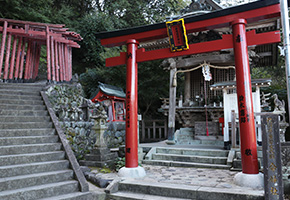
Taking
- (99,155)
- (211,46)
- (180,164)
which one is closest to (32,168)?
(99,155)

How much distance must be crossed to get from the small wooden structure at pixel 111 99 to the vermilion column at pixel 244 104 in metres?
10.6

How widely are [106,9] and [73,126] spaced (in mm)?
20891

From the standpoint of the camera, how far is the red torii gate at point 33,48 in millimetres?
10516

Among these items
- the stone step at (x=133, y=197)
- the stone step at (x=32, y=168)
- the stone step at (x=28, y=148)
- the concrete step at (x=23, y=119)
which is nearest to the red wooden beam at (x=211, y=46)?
the concrete step at (x=23, y=119)

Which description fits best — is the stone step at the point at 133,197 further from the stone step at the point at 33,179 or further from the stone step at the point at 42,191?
the stone step at the point at 33,179

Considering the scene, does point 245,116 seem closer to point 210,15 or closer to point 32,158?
point 210,15

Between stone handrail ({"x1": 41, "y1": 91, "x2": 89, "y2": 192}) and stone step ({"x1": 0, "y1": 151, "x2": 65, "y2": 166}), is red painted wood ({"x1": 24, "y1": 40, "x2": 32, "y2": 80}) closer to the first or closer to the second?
stone handrail ({"x1": 41, "y1": 91, "x2": 89, "y2": 192})

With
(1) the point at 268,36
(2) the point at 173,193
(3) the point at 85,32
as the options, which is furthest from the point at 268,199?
(3) the point at 85,32

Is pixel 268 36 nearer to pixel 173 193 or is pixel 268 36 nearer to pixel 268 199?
pixel 268 199

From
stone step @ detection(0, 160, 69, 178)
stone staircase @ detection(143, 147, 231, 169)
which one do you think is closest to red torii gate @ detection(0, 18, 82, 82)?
stone step @ detection(0, 160, 69, 178)

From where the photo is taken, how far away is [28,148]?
587 centimetres

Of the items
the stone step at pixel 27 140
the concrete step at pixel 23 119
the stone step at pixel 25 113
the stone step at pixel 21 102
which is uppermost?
the stone step at pixel 21 102

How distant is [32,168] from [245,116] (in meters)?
5.37

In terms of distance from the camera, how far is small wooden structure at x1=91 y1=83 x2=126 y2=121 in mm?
15406
